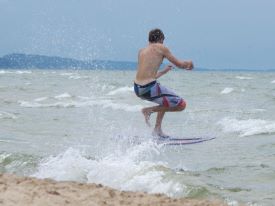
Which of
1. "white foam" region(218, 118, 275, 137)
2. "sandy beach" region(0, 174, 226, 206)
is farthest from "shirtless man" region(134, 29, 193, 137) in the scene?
"white foam" region(218, 118, 275, 137)

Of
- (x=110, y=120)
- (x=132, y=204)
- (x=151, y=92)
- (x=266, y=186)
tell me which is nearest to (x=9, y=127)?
(x=110, y=120)

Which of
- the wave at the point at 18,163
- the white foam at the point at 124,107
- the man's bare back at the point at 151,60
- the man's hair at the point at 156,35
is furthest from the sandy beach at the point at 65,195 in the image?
the white foam at the point at 124,107

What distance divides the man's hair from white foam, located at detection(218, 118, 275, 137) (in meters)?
6.14

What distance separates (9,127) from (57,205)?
1003cm

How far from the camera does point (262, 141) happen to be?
12766 millimetres

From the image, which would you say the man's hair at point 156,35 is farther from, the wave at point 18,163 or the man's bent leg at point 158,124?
the wave at point 18,163

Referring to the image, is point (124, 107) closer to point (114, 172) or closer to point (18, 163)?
point (18, 163)

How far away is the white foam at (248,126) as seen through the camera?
567 inches

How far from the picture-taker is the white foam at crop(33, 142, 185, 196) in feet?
24.7

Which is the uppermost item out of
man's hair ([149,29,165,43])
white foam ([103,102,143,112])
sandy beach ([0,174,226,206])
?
man's hair ([149,29,165,43])

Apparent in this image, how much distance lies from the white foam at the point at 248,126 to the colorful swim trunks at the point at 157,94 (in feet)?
18.7

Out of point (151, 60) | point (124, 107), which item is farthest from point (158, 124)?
point (124, 107)

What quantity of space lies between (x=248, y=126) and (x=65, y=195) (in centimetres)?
1034

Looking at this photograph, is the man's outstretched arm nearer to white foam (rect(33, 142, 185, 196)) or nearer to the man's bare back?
the man's bare back
